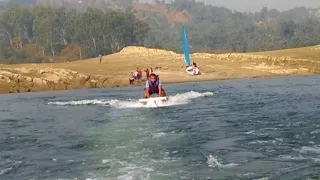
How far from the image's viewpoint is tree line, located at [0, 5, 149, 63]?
104 metres

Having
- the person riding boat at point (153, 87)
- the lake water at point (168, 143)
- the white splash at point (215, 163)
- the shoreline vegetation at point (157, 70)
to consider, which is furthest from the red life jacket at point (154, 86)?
the shoreline vegetation at point (157, 70)

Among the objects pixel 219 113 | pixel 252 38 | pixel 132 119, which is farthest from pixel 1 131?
pixel 252 38

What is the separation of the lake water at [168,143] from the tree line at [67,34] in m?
77.7

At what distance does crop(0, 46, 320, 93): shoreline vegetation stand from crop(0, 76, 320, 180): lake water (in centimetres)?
2398

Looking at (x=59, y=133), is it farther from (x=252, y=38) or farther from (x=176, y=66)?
(x=252, y=38)

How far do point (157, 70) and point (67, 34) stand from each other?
63.7 meters

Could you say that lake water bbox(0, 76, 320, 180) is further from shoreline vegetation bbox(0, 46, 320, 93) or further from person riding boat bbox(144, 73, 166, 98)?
shoreline vegetation bbox(0, 46, 320, 93)

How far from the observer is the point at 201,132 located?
17750 mm

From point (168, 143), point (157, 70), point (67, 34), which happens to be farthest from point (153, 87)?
point (67, 34)

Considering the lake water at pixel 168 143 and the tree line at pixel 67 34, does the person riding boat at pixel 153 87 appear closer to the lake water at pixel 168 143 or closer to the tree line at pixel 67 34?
the lake water at pixel 168 143

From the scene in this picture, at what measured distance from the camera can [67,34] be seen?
11625 cm

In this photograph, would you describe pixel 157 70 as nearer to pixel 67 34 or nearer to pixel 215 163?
pixel 215 163

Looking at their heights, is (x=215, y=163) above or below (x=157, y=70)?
above

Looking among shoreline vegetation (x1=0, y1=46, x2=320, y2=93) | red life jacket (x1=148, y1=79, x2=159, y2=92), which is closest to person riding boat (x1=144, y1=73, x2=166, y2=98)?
red life jacket (x1=148, y1=79, x2=159, y2=92)
